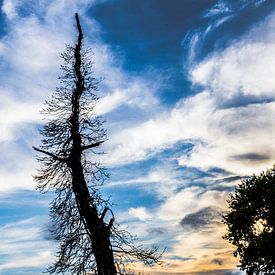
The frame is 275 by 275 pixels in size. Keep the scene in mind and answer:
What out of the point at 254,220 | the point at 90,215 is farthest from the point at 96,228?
the point at 254,220

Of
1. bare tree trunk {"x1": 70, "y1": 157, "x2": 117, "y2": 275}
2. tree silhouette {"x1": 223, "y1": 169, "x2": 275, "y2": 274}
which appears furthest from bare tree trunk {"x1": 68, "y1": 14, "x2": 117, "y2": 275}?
tree silhouette {"x1": 223, "y1": 169, "x2": 275, "y2": 274}

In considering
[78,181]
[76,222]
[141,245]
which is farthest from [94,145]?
[141,245]

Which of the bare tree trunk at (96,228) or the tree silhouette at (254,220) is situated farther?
the tree silhouette at (254,220)

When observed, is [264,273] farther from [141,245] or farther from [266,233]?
[141,245]

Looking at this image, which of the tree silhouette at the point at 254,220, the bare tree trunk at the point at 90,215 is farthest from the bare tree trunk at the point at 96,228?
the tree silhouette at the point at 254,220

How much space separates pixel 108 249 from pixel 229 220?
29.1m

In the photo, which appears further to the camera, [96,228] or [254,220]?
[254,220]

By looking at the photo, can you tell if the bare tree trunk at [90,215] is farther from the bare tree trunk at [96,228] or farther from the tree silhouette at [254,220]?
the tree silhouette at [254,220]

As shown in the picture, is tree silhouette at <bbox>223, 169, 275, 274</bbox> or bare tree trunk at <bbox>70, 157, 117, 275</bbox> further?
tree silhouette at <bbox>223, 169, 275, 274</bbox>

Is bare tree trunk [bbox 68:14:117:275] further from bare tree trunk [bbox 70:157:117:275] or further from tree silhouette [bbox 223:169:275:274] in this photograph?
tree silhouette [bbox 223:169:275:274]

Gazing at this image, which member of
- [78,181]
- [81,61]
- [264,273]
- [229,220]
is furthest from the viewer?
[229,220]

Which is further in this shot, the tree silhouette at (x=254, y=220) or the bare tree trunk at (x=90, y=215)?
the tree silhouette at (x=254, y=220)

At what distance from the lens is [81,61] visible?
771 inches

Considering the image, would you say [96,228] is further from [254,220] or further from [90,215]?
[254,220]
